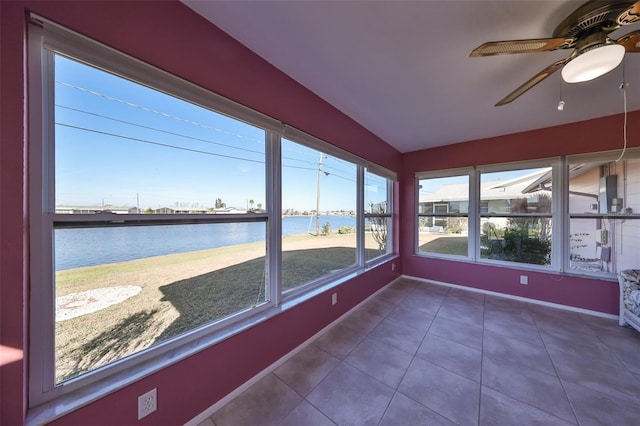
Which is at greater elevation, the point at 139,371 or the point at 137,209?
the point at 137,209

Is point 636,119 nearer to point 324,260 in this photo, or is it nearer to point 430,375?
point 430,375

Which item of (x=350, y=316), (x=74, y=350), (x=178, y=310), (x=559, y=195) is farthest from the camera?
(x=559, y=195)

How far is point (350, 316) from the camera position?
2.67 meters

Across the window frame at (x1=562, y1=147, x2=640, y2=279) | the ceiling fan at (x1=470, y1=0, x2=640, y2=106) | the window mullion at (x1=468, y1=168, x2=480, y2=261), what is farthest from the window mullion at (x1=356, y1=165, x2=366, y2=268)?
the window frame at (x1=562, y1=147, x2=640, y2=279)

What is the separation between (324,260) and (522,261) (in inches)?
120

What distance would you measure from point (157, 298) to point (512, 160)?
14.8 feet

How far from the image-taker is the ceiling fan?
1146 mm

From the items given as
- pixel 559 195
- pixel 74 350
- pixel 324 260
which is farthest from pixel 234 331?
pixel 559 195

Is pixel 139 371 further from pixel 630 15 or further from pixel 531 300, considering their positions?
pixel 531 300

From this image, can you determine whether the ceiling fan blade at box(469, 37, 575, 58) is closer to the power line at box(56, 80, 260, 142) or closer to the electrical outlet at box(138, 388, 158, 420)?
the power line at box(56, 80, 260, 142)

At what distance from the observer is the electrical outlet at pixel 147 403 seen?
3.70ft

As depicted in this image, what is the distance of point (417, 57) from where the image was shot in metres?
1.66

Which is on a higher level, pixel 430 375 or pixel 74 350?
pixel 74 350

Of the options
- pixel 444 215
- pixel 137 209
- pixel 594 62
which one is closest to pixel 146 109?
pixel 137 209
